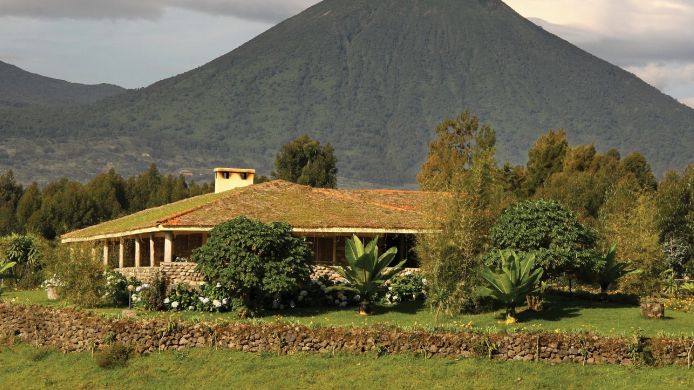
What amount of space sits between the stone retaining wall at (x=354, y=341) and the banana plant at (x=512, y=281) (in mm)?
3325

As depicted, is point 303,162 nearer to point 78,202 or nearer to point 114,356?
point 78,202

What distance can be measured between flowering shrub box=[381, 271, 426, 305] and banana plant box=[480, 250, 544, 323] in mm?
4199

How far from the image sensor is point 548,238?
119ft

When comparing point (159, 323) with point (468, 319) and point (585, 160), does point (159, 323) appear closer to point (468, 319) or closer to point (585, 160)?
point (468, 319)

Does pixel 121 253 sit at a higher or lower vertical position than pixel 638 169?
→ lower

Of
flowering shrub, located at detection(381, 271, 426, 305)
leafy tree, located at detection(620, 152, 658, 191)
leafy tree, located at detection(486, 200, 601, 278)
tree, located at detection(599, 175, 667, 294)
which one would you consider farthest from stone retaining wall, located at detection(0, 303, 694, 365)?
leafy tree, located at detection(620, 152, 658, 191)

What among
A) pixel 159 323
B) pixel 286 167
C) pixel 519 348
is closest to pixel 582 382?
pixel 519 348

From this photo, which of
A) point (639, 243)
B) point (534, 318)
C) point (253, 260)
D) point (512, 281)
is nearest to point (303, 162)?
point (639, 243)

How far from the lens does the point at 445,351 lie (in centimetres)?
3017

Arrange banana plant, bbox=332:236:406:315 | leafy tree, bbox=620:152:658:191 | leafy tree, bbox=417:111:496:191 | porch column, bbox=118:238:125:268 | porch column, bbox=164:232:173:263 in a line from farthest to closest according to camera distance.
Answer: leafy tree, bbox=417:111:496:191
leafy tree, bbox=620:152:658:191
porch column, bbox=118:238:125:268
porch column, bbox=164:232:173:263
banana plant, bbox=332:236:406:315

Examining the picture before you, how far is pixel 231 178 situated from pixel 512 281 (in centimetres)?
2221

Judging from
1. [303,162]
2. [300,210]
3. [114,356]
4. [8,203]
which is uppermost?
[303,162]

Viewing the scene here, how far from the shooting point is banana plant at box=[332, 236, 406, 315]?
118 feet

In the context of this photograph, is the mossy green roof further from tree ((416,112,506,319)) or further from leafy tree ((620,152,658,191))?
leafy tree ((620,152,658,191))
